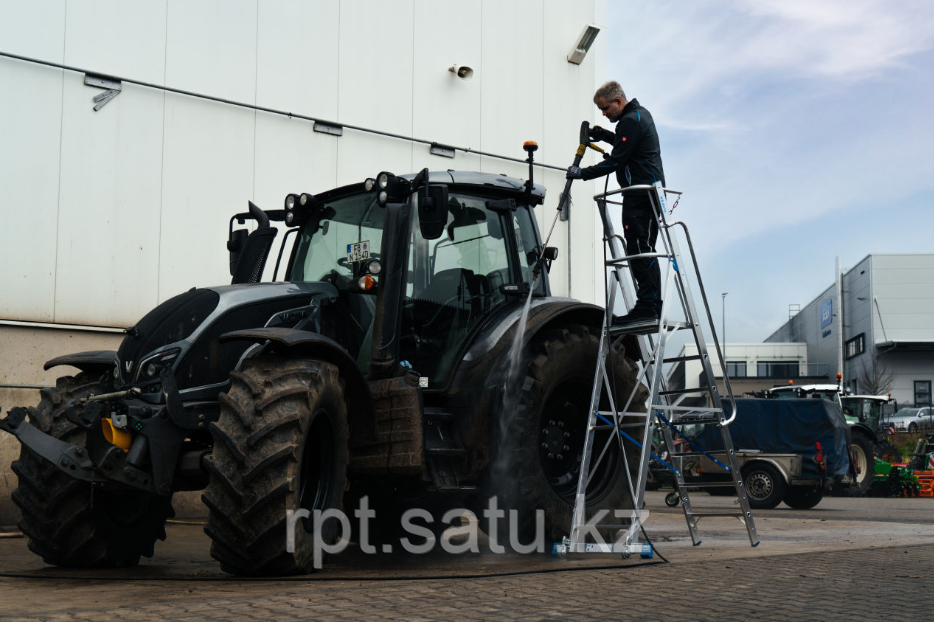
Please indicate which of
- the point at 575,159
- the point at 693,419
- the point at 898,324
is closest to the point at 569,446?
the point at 693,419

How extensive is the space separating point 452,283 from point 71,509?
3017 mm

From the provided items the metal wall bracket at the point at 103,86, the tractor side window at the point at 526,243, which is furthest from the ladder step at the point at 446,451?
the metal wall bracket at the point at 103,86

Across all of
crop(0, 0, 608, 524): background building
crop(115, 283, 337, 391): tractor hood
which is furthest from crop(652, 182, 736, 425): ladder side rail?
crop(0, 0, 608, 524): background building

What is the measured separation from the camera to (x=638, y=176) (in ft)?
23.9

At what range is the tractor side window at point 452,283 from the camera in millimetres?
6957

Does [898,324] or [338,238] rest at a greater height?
[898,324]

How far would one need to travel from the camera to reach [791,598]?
494cm

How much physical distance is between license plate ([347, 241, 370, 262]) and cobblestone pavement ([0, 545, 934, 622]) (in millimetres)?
2552

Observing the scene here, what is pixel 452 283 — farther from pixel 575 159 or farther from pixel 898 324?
pixel 898 324

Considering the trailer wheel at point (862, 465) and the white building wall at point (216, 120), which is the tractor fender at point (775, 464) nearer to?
the trailer wheel at point (862, 465)

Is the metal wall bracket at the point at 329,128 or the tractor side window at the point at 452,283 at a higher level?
the metal wall bracket at the point at 329,128

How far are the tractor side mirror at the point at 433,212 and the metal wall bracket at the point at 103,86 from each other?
5895 millimetres

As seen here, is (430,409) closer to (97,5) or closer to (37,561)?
(37,561)

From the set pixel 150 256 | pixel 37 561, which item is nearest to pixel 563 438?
pixel 37 561
